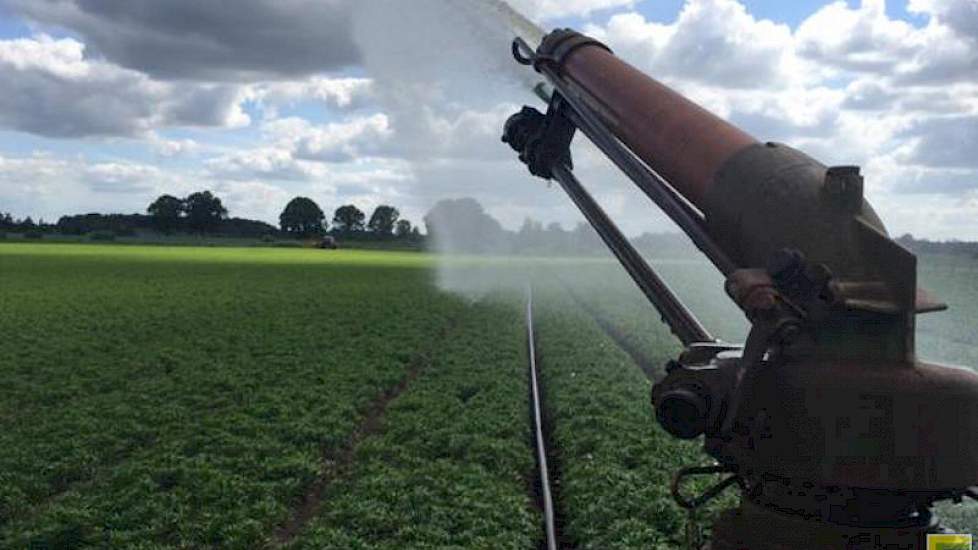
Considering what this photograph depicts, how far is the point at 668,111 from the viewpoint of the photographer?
4262 millimetres

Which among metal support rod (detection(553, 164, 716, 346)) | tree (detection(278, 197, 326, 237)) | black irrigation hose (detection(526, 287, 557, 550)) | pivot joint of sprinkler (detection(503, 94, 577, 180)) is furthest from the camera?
tree (detection(278, 197, 326, 237))

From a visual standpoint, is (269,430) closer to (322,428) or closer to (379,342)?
(322,428)

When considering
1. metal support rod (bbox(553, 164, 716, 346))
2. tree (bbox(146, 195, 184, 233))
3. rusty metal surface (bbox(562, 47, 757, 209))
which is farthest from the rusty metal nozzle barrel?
tree (bbox(146, 195, 184, 233))

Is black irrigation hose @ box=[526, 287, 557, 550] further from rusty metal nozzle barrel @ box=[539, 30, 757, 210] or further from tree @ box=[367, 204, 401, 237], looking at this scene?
tree @ box=[367, 204, 401, 237]

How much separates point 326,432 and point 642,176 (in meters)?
10.7

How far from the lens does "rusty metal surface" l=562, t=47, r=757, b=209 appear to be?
12.9ft

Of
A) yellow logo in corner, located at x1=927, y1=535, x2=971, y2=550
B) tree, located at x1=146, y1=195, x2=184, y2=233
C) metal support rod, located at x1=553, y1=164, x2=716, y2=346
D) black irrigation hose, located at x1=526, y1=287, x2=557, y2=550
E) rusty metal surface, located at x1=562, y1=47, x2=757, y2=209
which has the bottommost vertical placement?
black irrigation hose, located at x1=526, y1=287, x2=557, y2=550

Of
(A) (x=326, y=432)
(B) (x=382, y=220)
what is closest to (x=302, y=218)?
(B) (x=382, y=220)

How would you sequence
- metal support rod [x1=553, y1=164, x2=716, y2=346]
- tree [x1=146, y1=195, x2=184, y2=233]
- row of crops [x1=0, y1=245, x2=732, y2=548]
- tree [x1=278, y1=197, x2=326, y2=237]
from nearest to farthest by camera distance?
metal support rod [x1=553, y1=164, x2=716, y2=346], row of crops [x1=0, y1=245, x2=732, y2=548], tree [x1=146, y1=195, x2=184, y2=233], tree [x1=278, y1=197, x2=326, y2=237]

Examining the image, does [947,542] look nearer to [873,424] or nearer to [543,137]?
[873,424]

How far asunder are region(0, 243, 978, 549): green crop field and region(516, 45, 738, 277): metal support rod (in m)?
5.29

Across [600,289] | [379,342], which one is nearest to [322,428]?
[379,342]

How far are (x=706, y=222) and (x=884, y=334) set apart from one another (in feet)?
3.38

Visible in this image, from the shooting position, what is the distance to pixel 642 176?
14.9ft
